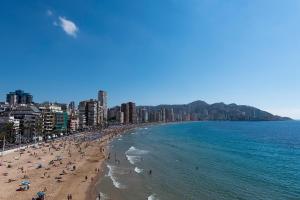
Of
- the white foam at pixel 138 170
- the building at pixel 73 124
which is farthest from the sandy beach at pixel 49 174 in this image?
the building at pixel 73 124

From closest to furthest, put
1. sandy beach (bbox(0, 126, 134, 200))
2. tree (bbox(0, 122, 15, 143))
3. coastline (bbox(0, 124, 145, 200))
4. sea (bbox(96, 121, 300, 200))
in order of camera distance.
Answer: sea (bbox(96, 121, 300, 200)), sandy beach (bbox(0, 126, 134, 200)), coastline (bbox(0, 124, 145, 200)), tree (bbox(0, 122, 15, 143))

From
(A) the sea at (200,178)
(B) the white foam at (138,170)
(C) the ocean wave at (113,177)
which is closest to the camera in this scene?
(A) the sea at (200,178)

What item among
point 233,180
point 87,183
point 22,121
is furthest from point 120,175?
point 22,121

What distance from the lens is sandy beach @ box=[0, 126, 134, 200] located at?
143ft

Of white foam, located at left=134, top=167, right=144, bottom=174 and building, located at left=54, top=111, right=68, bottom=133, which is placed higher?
building, located at left=54, top=111, right=68, bottom=133

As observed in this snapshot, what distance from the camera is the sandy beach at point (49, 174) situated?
43.4 m

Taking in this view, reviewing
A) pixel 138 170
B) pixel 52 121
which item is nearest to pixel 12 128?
pixel 52 121

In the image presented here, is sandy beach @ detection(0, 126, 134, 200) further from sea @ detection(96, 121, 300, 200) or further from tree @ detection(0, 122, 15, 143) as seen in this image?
tree @ detection(0, 122, 15, 143)

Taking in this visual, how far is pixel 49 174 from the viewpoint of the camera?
182ft

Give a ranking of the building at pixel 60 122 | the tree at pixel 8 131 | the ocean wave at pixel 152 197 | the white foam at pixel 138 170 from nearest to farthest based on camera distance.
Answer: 1. the ocean wave at pixel 152 197
2. the white foam at pixel 138 170
3. the tree at pixel 8 131
4. the building at pixel 60 122

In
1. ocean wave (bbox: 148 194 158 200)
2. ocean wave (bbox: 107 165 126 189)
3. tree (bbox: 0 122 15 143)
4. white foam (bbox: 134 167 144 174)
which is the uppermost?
tree (bbox: 0 122 15 143)

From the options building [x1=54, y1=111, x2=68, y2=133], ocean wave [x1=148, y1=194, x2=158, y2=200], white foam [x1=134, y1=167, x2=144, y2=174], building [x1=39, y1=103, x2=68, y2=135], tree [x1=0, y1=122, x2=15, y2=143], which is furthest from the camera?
building [x1=54, y1=111, x2=68, y2=133]

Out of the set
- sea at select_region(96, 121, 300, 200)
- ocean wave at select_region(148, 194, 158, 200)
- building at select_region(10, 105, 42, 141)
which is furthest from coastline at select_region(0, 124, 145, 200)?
building at select_region(10, 105, 42, 141)

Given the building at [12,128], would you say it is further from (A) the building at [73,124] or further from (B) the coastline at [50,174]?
(A) the building at [73,124]
